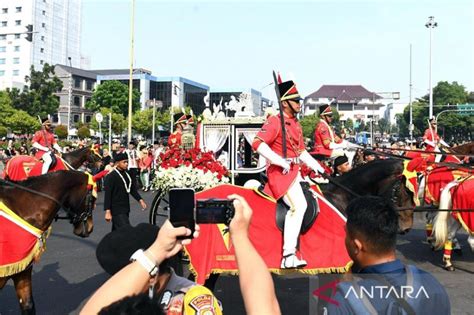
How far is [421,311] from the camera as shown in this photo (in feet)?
6.75

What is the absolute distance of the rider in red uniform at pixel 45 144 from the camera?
1204 cm

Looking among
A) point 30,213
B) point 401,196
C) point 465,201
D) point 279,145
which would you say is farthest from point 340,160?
point 30,213

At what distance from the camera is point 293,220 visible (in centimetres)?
530

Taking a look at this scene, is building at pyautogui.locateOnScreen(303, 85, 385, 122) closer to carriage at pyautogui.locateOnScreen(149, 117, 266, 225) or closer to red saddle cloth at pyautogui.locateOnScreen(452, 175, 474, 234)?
carriage at pyautogui.locateOnScreen(149, 117, 266, 225)

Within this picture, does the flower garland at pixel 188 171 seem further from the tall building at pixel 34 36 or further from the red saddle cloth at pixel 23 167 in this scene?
the tall building at pixel 34 36

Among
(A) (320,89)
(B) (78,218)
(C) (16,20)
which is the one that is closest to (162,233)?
(B) (78,218)

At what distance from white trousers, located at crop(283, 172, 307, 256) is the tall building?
78.4m

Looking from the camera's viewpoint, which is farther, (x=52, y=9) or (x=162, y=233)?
(x=52, y=9)

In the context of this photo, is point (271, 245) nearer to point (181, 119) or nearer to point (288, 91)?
point (288, 91)

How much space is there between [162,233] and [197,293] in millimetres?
374

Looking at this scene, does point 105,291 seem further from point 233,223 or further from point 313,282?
point 313,282

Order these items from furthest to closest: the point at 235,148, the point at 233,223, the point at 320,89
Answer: the point at 320,89 → the point at 235,148 → the point at 233,223

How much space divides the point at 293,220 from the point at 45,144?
29.8 ft

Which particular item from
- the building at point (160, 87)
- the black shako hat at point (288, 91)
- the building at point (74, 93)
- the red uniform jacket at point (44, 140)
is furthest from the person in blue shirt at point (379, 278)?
the building at point (160, 87)
